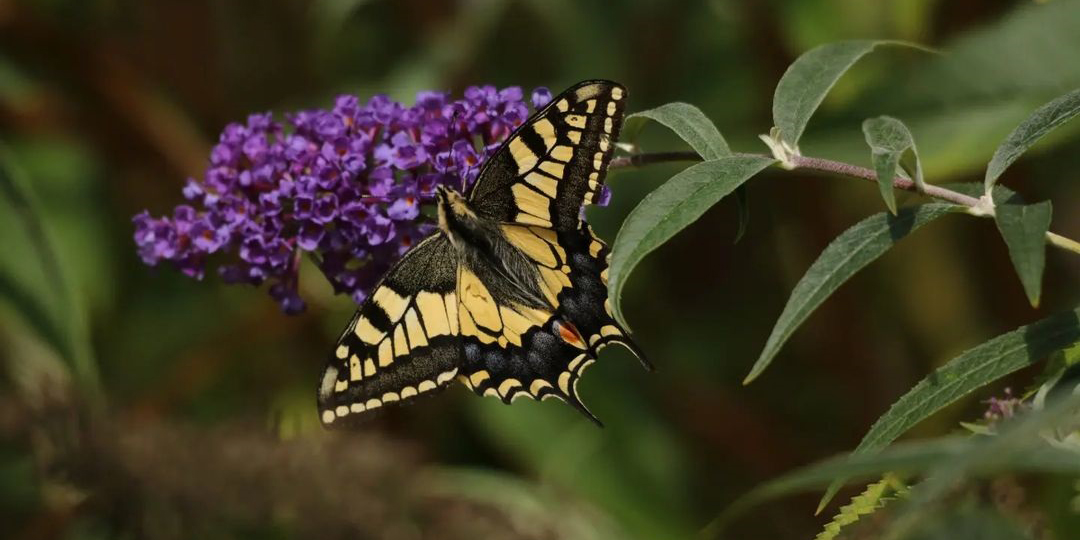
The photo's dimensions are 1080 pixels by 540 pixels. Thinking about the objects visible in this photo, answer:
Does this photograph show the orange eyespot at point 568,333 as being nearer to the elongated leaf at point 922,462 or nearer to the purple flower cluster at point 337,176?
the purple flower cluster at point 337,176

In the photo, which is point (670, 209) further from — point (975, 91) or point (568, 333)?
point (975, 91)

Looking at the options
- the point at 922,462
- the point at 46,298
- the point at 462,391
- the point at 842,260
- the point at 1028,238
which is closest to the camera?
the point at 922,462

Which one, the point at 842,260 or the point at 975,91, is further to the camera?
the point at 975,91

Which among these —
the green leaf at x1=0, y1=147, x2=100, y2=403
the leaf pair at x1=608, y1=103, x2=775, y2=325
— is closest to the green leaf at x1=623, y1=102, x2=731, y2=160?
the leaf pair at x1=608, y1=103, x2=775, y2=325

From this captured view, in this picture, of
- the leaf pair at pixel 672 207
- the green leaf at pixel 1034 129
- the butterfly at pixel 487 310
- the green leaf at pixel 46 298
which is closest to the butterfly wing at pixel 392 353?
the butterfly at pixel 487 310

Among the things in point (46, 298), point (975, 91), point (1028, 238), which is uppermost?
point (46, 298)

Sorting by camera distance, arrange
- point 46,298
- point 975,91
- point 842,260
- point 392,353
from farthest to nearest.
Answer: point 46,298
point 975,91
point 392,353
point 842,260

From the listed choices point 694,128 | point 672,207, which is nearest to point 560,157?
point 694,128
